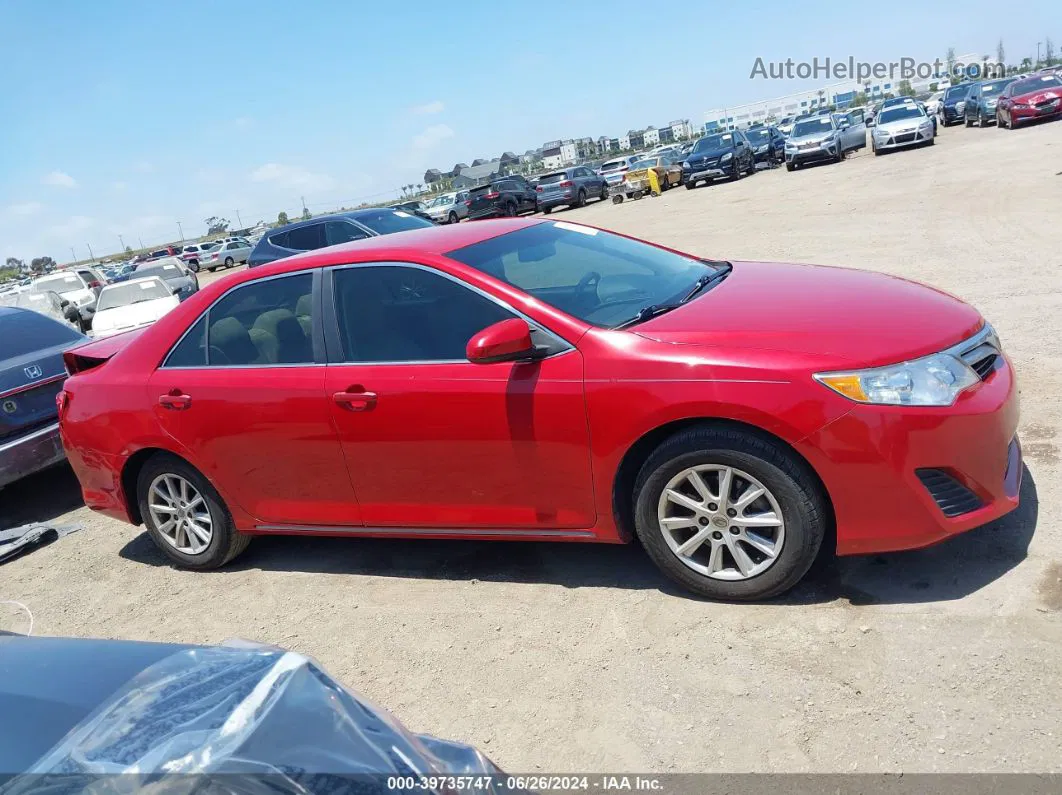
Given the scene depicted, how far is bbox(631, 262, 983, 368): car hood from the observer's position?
137 inches

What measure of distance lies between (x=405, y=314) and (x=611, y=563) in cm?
156

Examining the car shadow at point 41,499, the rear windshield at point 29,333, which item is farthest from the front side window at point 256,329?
the rear windshield at point 29,333

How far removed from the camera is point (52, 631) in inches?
189

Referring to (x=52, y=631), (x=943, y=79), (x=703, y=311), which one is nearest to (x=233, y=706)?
(x=703, y=311)

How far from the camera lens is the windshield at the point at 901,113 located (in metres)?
29.1

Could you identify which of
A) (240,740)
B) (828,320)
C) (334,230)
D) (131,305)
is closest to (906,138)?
(334,230)

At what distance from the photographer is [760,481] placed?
350cm

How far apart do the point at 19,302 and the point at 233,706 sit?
67.5 feet

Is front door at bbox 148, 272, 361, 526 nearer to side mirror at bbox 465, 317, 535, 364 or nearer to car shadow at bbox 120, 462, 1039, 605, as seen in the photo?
car shadow at bbox 120, 462, 1039, 605

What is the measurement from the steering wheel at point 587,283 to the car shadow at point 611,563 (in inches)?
51.2

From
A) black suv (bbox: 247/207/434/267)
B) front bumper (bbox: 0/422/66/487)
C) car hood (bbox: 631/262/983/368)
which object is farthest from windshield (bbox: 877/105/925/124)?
front bumper (bbox: 0/422/66/487)

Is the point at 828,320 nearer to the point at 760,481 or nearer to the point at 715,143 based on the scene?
the point at 760,481

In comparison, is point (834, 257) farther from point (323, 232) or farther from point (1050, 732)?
point (1050, 732)

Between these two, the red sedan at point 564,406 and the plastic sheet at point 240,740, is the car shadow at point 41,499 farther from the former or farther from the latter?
the plastic sheet at point 240,740
